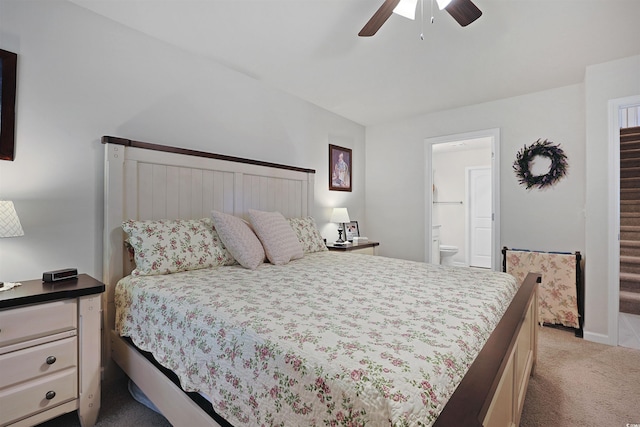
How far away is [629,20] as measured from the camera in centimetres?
213

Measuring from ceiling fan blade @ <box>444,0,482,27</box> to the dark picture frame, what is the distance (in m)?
2.49

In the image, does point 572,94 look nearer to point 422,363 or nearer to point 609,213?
point 609,213

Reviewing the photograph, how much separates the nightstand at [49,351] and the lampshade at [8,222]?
0.29 metres

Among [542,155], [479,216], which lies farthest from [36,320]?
[479,216]

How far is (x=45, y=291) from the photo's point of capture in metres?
1.50

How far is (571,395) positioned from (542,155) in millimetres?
2452

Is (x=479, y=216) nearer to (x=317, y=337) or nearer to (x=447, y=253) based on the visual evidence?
(x=447, y=253)

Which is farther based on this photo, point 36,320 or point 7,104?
point 7,104

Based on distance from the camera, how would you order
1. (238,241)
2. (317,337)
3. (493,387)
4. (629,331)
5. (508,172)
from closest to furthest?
(493,387)
(317,337)
(238,241)
(629,331)
(508,172)

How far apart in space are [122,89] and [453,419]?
8.81 feet

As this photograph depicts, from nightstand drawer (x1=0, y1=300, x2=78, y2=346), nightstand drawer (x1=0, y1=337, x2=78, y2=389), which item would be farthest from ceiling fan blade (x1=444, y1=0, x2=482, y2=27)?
nightstand drawer (x1=0, y1=337, x2=78, y2=389)

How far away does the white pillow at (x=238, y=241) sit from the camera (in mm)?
2221

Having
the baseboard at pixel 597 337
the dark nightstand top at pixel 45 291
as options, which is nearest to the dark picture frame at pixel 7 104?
the dark nightstand top at pixel 45 291

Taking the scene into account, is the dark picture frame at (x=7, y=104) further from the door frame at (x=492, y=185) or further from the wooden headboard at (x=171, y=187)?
the door frame at (x=492, y=185)
